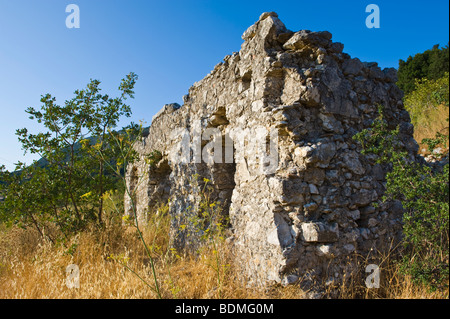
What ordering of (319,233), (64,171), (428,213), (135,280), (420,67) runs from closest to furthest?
(428,213) < (319,233) < (135,280) < (64,171) < (420,67)

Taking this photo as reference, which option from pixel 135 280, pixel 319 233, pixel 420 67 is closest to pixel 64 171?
pixel 135 280

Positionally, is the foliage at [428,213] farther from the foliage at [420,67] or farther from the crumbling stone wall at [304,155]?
the foliage at [420,67]

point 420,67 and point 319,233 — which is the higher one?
point 420,67

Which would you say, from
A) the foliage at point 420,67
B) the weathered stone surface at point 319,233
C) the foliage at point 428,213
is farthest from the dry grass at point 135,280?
the foliage at point 420,67

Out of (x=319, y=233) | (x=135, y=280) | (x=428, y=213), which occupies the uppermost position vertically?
(x=428, y=213)

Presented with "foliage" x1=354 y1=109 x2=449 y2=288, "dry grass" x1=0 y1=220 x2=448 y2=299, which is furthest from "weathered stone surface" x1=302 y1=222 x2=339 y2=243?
"foliage" x1=354 y1=109 x2=449 y2=288

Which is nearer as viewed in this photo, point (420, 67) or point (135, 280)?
point (135, 280)

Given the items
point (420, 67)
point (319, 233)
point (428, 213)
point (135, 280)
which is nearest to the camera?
point (428, 213)

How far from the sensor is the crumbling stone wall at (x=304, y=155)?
3012mm

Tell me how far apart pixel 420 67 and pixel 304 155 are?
1837 cm

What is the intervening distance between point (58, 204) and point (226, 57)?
3.87 m

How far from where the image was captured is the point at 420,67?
1655 centimetres

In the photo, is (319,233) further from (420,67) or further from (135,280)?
(420,67)
